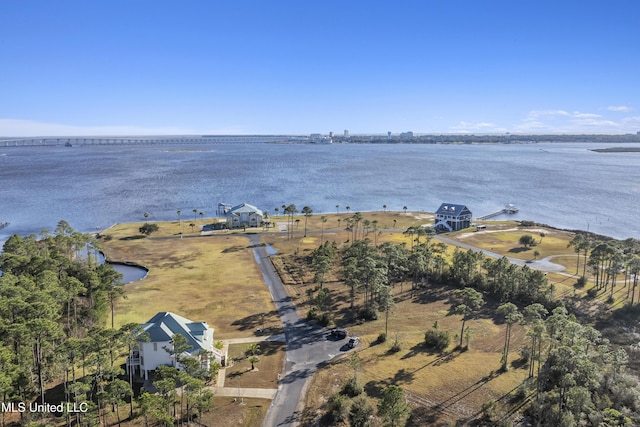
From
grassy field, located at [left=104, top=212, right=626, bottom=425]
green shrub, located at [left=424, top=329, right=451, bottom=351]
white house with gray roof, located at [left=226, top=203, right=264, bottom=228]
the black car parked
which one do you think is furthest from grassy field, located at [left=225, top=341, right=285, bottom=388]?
white house with gray roof, located at [left=226, top=203, right=264, bottom=228]

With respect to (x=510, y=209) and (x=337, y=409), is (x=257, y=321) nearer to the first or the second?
(x=337, y=409)

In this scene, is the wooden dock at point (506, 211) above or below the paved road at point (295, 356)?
above

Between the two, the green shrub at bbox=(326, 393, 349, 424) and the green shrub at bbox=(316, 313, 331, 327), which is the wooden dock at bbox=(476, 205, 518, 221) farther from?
the green shrub at bbox=(326, 393, 349, 424)

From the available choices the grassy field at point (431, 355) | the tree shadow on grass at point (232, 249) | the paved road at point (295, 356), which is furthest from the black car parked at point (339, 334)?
the tree shadow on grass at point (232, 249)

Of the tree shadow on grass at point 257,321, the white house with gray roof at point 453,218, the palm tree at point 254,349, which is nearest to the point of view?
the palm tree at point 254,349

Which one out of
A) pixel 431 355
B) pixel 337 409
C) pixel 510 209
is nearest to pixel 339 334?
pixel 431 355

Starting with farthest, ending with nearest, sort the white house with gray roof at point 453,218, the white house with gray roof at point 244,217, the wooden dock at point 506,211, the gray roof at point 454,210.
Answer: the wooden dock at point 506,211
the white house with gray roof at point 244,217
the gray roof at point 454,210
the white house with gray roof at point 453,218

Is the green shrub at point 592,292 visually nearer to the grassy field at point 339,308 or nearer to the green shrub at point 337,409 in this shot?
the grassy field at point 339,308

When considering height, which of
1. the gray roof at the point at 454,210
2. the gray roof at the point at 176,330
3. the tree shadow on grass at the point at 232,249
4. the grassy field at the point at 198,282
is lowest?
the grassy field at the point at 198,282
